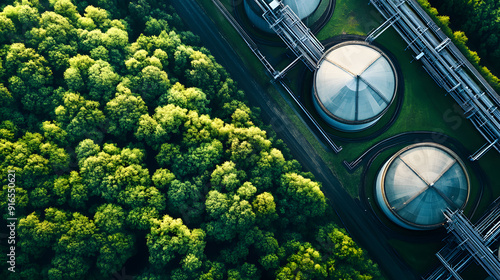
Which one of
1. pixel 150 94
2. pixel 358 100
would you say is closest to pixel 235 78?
pixel 150 94

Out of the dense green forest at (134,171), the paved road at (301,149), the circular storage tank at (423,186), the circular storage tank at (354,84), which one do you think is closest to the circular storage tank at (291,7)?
the paved road at (301,149)

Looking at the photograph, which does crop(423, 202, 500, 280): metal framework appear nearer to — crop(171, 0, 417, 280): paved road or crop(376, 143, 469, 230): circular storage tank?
crop(376, 143, 469, 230): circular storage tank

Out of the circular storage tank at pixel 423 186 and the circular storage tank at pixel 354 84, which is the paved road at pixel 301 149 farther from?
the circular storage tank at pixel 354 84

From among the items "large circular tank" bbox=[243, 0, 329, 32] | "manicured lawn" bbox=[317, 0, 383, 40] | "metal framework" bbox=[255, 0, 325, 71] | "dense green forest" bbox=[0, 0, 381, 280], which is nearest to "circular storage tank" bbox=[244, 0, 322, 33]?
"large circular tank" bbox=[243, 0, 329, 32]

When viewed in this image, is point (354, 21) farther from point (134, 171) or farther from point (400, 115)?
point (134, 171)

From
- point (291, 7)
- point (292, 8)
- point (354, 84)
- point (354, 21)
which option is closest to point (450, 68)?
point (354, 84)
